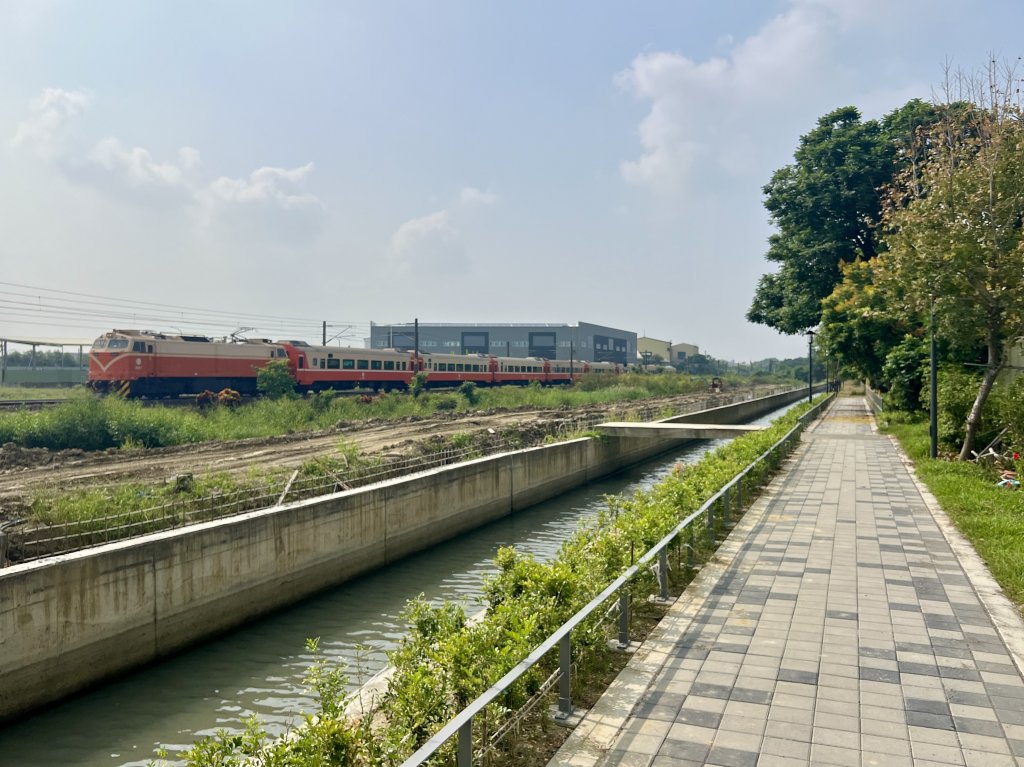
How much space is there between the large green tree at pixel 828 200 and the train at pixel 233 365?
23.3m

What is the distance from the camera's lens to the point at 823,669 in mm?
5816

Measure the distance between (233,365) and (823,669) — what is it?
110 feet

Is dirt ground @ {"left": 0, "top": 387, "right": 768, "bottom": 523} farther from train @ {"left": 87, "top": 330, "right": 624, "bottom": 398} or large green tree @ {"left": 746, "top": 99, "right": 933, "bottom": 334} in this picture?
large green tree @ {"left": 746, "top": 99, "right": 933, "bottom": 334}

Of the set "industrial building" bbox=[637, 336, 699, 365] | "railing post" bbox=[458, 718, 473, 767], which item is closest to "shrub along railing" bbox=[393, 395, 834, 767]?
"railing post" bbox=[458, 718, 473, 767]

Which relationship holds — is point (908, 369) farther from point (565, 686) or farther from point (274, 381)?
point (274, 381)

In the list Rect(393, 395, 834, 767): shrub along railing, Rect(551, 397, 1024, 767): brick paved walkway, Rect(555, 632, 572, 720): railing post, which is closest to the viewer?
Rect(393, 395, 834, 767): shrub along railing

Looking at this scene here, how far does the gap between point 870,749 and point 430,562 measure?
39.4 feet

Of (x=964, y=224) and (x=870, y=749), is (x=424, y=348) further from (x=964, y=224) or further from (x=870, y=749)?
(x=870, y=749)

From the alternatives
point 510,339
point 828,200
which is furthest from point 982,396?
point 510,339

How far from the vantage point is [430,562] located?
1570 centimetres

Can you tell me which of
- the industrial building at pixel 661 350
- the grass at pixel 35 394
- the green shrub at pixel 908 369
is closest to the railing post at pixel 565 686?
the green shrub at pixel 908 369

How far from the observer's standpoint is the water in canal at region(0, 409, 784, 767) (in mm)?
7910

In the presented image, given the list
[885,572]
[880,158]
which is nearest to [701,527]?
[885,572]

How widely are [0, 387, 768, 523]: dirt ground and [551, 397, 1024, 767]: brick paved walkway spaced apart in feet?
38.9
